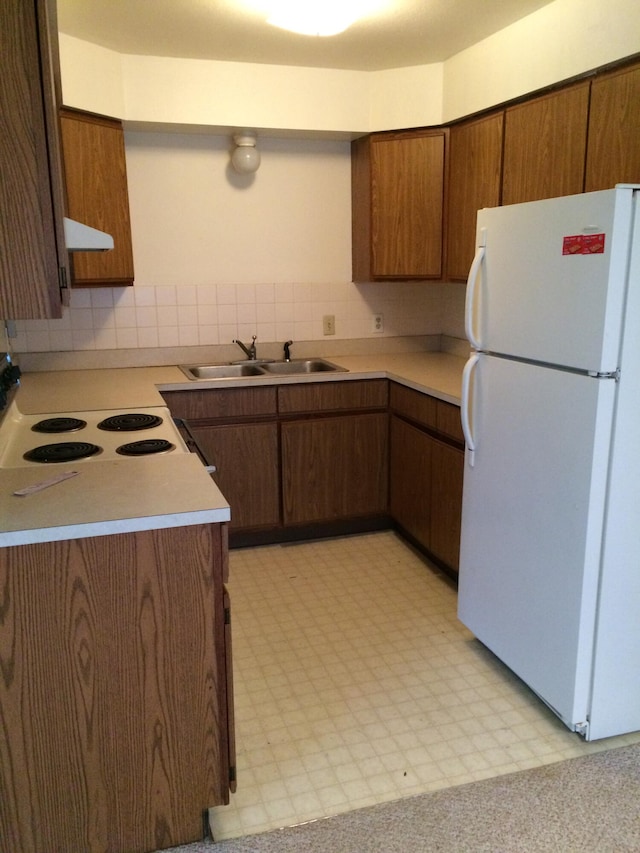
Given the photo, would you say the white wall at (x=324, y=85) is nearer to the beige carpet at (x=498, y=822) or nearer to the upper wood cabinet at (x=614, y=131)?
the upper wood cabinet at (x=614, y=131)

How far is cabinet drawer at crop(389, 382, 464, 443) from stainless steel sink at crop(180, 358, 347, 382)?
13.0 inches

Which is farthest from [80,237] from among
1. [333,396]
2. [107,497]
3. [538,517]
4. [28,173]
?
[333,396]

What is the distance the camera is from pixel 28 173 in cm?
140

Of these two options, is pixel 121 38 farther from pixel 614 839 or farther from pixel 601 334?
pixel 614 839

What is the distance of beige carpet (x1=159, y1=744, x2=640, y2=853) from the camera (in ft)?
5.61

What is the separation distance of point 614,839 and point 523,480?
0.99 meters

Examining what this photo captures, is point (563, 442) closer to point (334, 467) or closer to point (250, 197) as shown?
point (334, 467)

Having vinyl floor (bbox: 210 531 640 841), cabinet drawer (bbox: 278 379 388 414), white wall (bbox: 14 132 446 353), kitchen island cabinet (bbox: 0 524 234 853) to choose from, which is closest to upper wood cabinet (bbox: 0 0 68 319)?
kitchen island cabinet (bbox: 0 524 234 853)

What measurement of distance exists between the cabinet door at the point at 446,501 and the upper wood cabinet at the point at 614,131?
1191 mm

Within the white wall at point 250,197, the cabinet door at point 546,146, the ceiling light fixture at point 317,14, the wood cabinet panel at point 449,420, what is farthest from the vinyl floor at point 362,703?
the ceiling light fixture at point 317,14

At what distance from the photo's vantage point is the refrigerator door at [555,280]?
1.76 meters

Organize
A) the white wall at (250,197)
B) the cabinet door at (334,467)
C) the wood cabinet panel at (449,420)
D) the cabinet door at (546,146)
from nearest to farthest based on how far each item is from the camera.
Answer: the cabinet door at (546,146) → the wood cabinet panel at (449,420) → the white wall at (250,197) → the cabinet door at (334,467)

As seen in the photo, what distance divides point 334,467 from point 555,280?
185 cm

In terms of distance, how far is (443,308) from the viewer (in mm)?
4172
